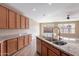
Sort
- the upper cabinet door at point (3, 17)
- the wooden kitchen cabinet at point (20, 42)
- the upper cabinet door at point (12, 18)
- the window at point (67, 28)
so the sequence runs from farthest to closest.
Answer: the wooden kitchen cabinet at point (20, 42), the upper cabinet door at point (12, 18), the upper cabinet door at point (3, 17), the window at point (67, 28)

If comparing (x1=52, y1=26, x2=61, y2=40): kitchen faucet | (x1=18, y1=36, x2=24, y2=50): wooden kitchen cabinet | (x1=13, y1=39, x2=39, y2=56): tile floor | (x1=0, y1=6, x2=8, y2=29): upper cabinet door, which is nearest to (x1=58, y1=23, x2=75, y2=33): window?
(x1=52, y1=26, x2=61, y2=40): kitchen faucet

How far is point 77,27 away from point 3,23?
2408 mm

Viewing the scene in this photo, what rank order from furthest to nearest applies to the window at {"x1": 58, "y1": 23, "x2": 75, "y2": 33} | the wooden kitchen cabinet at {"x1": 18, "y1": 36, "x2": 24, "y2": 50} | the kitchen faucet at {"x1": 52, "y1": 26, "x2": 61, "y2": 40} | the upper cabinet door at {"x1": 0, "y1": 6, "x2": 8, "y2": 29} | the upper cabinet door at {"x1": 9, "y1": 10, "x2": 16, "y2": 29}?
1. the wooden kitchen cabinet at {"x1": 18, "y1": 36, "x2": 24, "y2": 50}
2. the upper cabinet door at {"x1": 9, "y1": 10, "x2": 16, "y2": 29}
3. the upper cabinet door at {"x1": 0, "y1": 6, "x2": 8, "y2": 29}
4. the kitchen faucet at {"x1": 52, "y1": 26, "x2": 61, "y2": 40}
5. the window at {"x1": 58, "y1": 23, "x2": 75, "y2": 33}

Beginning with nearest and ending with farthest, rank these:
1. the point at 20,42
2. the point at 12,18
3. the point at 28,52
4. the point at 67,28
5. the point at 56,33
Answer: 1. the point at 67,28
2. the point at 56,33
3. the point at 28,52
4. the point at 12,18
5. the point at 20,42

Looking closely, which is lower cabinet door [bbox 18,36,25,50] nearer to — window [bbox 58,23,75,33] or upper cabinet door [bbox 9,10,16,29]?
upper cabinet door [bbox 9,10,16,29]

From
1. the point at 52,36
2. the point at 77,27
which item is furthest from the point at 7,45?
the point at 77,27

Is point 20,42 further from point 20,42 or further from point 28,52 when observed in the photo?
point 28,52

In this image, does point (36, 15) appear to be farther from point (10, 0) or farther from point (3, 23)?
point (10, 0)

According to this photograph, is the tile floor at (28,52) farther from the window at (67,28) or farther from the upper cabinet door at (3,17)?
the window at (67,28)

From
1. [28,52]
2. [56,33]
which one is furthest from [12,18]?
[56,33]

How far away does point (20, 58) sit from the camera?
1.09m

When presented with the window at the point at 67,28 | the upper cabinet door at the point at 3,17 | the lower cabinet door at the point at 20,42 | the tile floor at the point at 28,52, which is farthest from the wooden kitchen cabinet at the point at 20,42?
the window at the point at 67,28

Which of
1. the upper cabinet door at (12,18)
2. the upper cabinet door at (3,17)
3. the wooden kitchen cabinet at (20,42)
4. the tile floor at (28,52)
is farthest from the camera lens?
the wooden kitchen cabinet at (20,42)

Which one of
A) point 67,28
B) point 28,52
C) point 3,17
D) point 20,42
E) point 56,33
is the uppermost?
point 3,17
